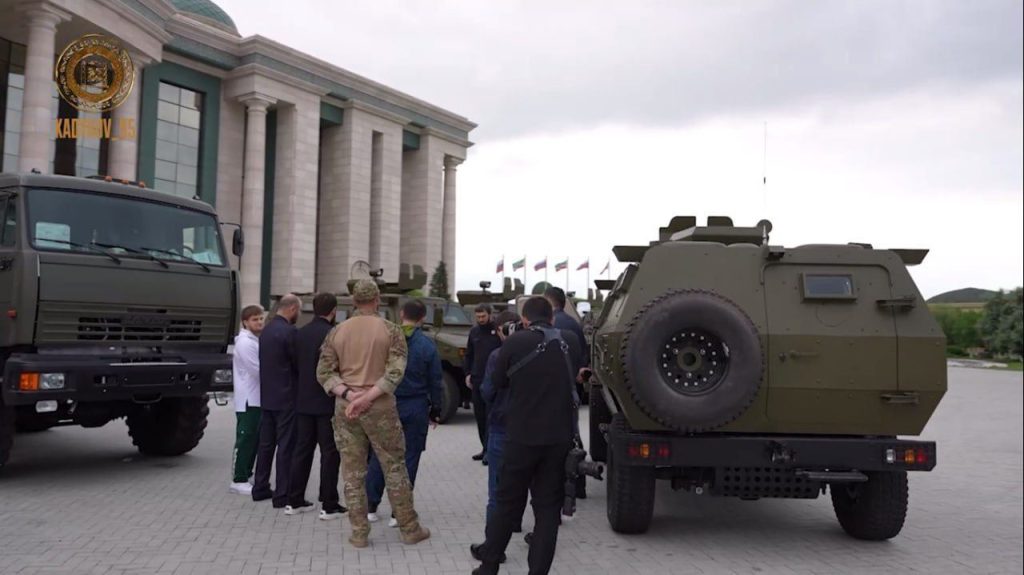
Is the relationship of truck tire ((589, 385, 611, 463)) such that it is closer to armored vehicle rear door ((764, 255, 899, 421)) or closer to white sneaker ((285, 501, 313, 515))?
armored vehicle rear door ((764, 255, 899, 421))

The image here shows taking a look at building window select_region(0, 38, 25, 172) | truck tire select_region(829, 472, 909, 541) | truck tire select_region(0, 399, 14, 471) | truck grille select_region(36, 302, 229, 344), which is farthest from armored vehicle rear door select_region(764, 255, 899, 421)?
building window select_region(0, 38, 25, 172)

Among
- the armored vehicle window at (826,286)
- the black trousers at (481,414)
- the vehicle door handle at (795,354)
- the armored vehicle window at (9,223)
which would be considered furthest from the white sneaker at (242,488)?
the armored vehicle window at (826,286)

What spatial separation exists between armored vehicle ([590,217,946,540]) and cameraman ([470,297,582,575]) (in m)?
0.89

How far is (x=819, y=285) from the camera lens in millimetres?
5695

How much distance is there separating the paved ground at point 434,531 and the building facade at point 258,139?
21373 millimetres

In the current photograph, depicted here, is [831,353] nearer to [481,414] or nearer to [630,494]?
[630,494]

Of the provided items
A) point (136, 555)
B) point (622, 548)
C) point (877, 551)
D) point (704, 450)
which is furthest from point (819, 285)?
point (136, 555)

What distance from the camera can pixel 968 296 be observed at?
189 cm

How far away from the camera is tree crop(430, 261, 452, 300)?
4559cm

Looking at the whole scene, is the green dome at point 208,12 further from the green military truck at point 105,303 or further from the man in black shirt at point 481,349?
the man in black shirt at point 481,349

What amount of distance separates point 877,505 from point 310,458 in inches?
169

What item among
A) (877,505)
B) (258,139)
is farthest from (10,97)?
(877,505)

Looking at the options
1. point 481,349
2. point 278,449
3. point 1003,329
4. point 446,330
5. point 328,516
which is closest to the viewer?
point 1003,329

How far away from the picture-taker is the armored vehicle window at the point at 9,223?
704 cm
